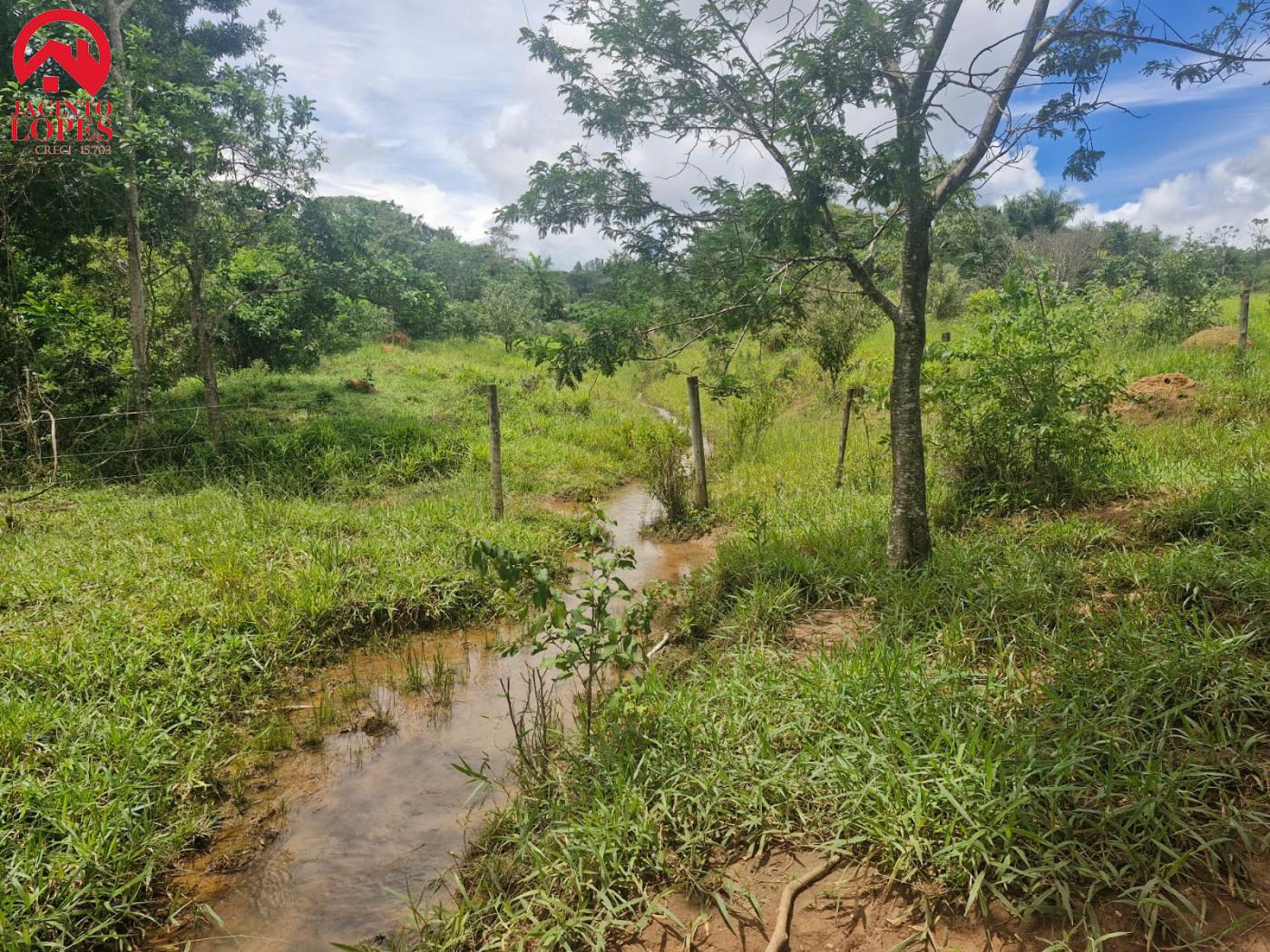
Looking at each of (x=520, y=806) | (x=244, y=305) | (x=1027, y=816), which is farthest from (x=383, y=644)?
(x=244, y=305)

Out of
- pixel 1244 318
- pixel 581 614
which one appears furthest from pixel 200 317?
pixel 1244 318

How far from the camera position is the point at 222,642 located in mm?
4648

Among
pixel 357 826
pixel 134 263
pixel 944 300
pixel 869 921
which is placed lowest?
pixel 357 826

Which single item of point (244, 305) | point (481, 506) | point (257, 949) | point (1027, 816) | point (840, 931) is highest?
point (244, 305)

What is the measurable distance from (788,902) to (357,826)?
2407mm

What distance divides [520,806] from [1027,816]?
2.25 meters

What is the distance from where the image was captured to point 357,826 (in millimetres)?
3496

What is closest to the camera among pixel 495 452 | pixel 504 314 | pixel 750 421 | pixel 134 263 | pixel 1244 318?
pixel 495 452

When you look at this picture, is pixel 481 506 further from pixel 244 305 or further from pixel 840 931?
pixel 244 305

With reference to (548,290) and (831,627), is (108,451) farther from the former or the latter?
(831,627)

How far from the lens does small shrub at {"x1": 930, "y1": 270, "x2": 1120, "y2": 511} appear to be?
18.9 feet

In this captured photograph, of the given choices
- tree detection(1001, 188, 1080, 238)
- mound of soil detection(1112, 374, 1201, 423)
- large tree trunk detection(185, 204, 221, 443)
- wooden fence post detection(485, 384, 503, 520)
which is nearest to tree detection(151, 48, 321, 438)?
large tree trunk detection(185, 204, 221, 443)

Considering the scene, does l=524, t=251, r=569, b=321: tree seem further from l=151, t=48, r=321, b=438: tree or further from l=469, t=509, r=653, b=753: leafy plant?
l=151, t=48, r=321, b=438: tree

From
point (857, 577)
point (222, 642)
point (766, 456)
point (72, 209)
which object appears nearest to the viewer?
point (222, 642)
